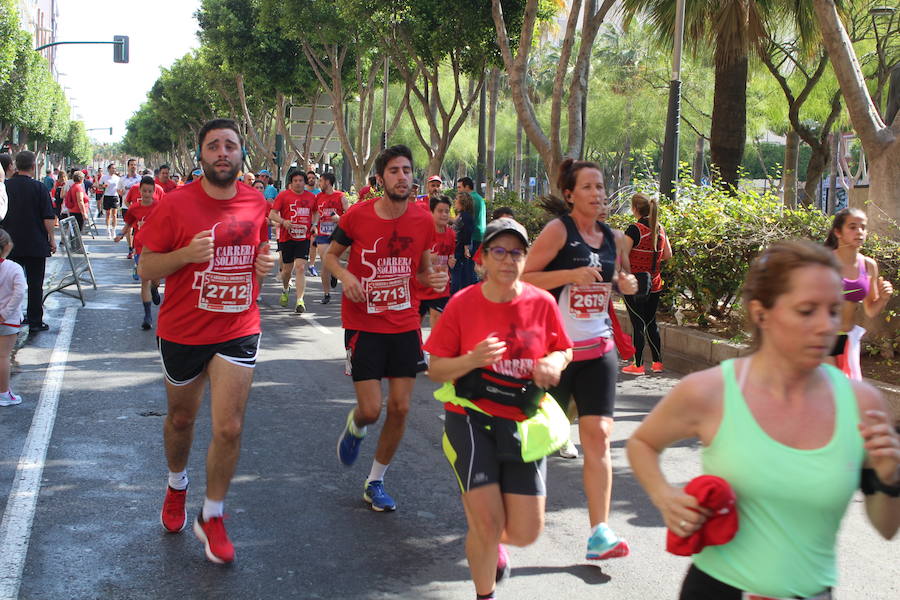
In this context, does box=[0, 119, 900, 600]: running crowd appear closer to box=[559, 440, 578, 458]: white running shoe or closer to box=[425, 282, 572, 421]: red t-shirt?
box=[425, 282, 572, 421]: red t-shirt

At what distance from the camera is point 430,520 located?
536 cm

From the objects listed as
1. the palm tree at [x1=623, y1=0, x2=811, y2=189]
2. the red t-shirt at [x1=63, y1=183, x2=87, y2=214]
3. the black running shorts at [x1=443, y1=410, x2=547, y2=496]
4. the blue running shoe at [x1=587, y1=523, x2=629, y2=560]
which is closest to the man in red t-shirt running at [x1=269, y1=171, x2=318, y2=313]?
the palm tree at [x1=623, y1=0, x2=811, y2=189]

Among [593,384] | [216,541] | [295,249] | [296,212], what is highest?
[296,212]

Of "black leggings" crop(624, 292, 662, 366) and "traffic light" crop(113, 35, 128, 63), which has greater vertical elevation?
"traffic light" crop(113, 35, 128, 63)

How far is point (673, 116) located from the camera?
15727mm

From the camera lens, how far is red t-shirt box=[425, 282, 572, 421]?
12.9 ft

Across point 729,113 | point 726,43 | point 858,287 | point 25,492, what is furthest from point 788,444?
point 729,113

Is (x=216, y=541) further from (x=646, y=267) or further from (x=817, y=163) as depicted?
(x=817, y=163)

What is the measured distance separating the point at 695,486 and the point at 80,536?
3601 millimetres

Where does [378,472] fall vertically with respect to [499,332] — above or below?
below

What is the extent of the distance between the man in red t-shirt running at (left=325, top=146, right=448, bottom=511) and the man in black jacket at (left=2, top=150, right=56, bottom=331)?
6.18m

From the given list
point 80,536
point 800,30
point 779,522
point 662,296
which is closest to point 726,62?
point 800,30

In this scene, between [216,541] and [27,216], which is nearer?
[216,541]

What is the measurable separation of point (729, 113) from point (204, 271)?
1359 cm
